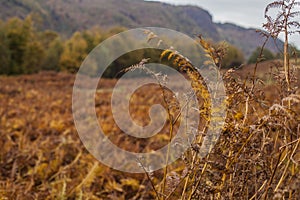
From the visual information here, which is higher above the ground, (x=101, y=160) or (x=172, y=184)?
(x=172, y=184)

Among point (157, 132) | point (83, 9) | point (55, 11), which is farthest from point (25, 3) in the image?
point (157, 132)

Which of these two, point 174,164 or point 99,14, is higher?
point 99,14

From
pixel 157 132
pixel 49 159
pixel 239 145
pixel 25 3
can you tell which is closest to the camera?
pixel 239 145

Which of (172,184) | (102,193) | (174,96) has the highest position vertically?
Answer: (174,96)

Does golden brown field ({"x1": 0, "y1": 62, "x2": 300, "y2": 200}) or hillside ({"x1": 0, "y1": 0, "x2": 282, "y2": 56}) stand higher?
hillside ({"x1": 0, "y1": 0, "x2": 282, "y2": 56})

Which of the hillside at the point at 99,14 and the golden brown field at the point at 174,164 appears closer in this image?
the golden brown field at the point at 174,164

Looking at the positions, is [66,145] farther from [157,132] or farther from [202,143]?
[202,143]

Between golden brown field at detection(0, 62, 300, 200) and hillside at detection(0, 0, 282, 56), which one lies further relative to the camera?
hillside at detection(0, 0, 282, 56)

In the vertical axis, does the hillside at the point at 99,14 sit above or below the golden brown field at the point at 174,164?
above

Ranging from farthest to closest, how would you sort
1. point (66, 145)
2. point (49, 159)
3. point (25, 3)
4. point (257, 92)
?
point (25, 3), point (66, 145), point (49, 159), point (257, 92)

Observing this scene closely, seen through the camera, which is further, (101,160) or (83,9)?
(83,9)

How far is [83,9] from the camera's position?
14188 cm

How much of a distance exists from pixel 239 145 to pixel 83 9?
5832 inches

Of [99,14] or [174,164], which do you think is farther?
[99,14]
